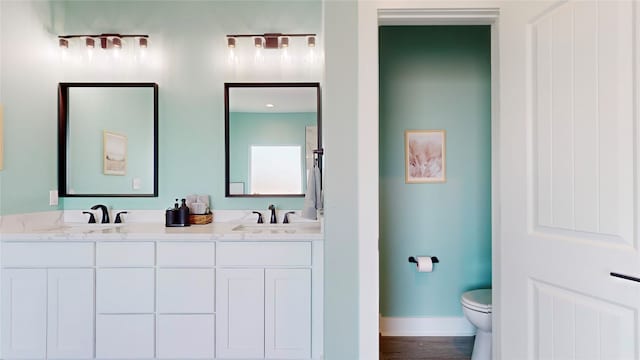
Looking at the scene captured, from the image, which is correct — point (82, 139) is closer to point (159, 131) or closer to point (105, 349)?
point (159, 131)

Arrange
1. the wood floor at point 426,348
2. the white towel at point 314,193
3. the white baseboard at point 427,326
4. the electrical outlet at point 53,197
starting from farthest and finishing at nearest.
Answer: the white baseboard at point 427,326, the electrical outlet at point 53,197, the wood floor at point 426,348, the white towel at point 314,193

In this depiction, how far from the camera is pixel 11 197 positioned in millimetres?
2104

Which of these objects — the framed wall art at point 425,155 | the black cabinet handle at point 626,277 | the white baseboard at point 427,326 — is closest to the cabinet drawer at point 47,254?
the white baseboard at point 427,326

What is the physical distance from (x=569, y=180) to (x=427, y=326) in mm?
1632

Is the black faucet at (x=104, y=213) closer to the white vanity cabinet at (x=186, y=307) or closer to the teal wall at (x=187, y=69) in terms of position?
the teal wall at (x=187, y=69)

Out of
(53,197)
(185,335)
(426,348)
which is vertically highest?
(53,197)

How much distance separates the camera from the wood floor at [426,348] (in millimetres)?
2195

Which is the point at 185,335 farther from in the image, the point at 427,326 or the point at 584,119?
the point at 584,119

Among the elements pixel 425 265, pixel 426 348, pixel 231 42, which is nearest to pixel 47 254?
pixel 231 42

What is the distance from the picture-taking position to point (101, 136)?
2.46 metres

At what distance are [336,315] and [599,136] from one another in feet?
4.17

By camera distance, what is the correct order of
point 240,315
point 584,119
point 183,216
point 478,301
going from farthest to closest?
1. point 183,216
2. point 478,301
3. point 240,315
4. point 584,119

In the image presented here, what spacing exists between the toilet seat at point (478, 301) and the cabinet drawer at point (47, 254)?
7.15ft

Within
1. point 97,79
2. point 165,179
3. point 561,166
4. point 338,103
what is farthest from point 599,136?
point 97,79
